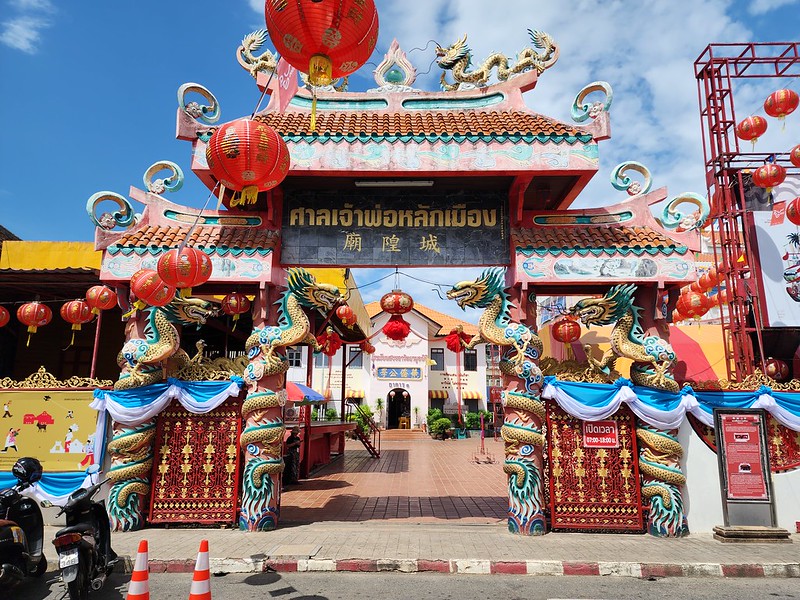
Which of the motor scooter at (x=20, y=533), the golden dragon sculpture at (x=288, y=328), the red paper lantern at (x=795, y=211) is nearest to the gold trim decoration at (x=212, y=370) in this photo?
the golden dragon sculpture at (x=288, y=328)

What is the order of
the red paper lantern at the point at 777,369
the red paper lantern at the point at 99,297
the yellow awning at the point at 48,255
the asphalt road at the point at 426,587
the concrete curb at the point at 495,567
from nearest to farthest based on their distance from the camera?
the asphalt road at the point at 426,587, the concrete curb at the point at 495,567, the red paper lantern at the point at 99,297, the yellow awning at the point at 48,255, the red paper lantern at the point at 777,369

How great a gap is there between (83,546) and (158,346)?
3.58m

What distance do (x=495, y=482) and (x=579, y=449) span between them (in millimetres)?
6087

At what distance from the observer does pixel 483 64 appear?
9.70 metres

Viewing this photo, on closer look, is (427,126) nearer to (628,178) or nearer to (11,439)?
(628,178)

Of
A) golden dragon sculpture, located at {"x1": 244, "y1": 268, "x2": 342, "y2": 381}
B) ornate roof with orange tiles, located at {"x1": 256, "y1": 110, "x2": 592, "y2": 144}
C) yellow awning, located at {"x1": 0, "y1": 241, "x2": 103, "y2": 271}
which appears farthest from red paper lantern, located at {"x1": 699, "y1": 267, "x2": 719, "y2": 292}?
yellow awning, located at {"x1": 0, "y1": 241, "x2": 103, "y2": 271}

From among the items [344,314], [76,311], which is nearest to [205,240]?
[76,311]

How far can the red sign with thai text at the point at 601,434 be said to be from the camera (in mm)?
7883

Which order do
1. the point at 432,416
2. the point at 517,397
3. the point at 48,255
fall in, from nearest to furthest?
the point at 517,397 < the point at 48,255 < the point at 432,416

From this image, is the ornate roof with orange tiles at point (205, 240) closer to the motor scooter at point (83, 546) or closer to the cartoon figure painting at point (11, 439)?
the cartoon figure painting at point (11, 439)

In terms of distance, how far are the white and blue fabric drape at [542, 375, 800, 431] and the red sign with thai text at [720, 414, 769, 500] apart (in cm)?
27

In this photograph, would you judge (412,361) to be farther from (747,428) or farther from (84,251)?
(747,428)

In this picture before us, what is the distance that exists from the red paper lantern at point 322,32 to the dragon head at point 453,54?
4.82 metres

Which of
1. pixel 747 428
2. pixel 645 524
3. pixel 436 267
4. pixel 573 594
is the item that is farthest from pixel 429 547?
pixel 747 428
